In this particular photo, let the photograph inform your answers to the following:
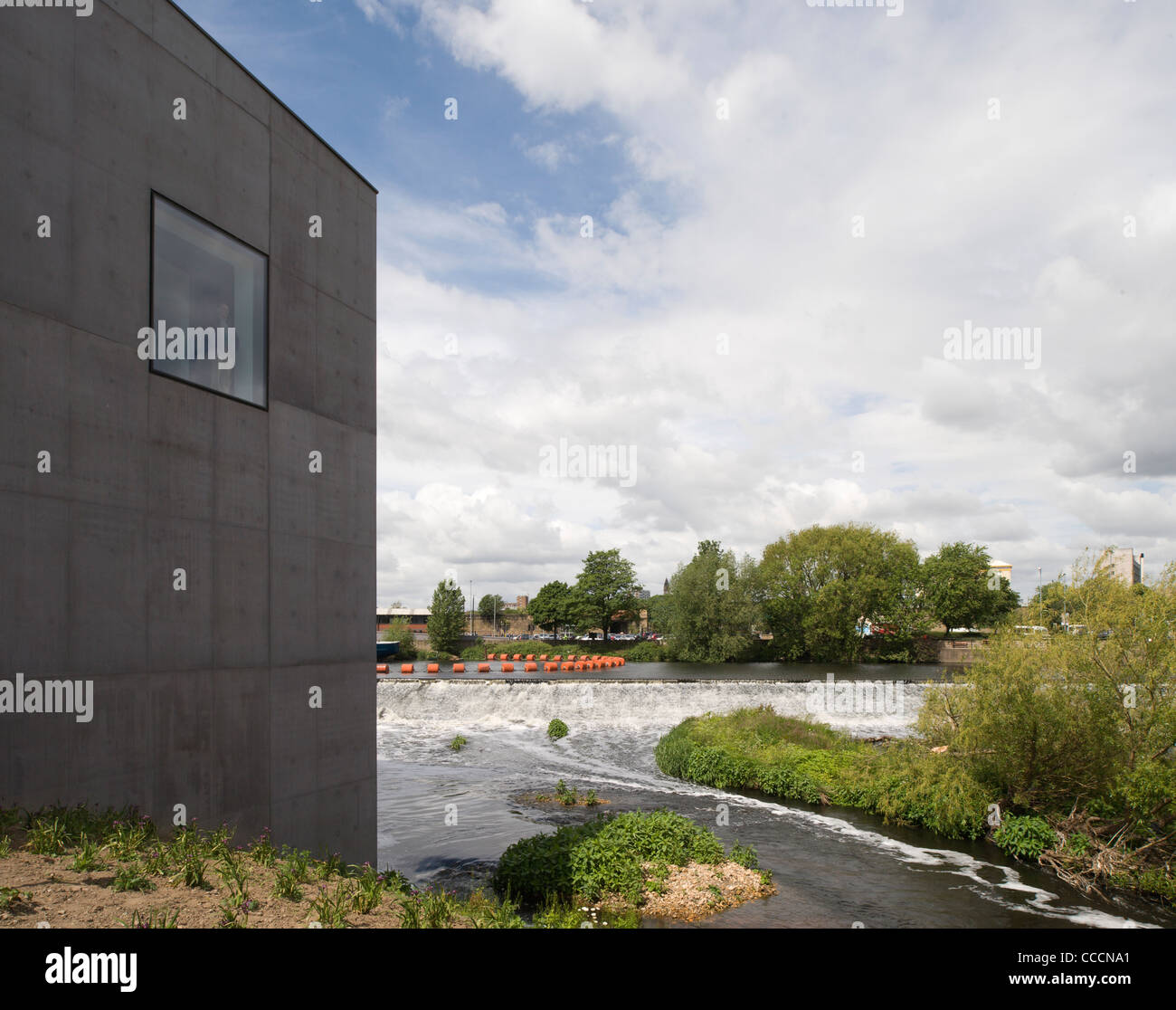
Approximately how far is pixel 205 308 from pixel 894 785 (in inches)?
696

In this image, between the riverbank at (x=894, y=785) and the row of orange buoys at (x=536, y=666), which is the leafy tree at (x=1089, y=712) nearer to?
the riverbank at (x=894, y=785)

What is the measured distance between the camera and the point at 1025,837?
1571 centimetres

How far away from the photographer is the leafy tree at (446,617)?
80000mm

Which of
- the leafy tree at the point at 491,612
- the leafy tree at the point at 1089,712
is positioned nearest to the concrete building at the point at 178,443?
the leafy tree at the point at 1089,712

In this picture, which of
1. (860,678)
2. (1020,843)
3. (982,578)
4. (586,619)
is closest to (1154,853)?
Result: (1020,843)

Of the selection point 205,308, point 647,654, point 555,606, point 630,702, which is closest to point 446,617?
point 555,606

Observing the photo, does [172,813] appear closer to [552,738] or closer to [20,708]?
[20,708]

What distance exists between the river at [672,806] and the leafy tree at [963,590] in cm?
3960

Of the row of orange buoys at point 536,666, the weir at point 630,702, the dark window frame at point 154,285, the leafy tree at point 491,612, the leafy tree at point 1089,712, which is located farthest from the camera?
the leafy tree at point 491,612

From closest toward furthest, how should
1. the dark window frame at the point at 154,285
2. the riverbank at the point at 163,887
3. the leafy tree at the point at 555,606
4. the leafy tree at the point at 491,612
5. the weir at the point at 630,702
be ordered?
the riverbank at the point at 163,887 < the dark window frame at the point at 154,285 < the weir at the point at 630,702 < the leafy tree at the point at 555,606 < the leafy tree at the point at 491,612

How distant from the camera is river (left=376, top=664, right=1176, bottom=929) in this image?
42.5 feet

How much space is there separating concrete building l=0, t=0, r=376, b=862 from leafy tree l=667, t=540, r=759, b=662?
53.7 m

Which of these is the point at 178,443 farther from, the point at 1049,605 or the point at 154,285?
the point at 1049,605

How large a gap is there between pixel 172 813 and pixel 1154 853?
15.4 meters
